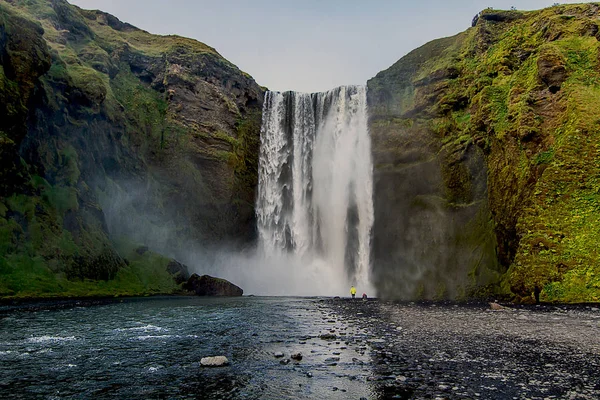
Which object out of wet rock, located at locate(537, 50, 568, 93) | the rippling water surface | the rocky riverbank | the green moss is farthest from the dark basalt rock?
wet rock, located at locate(537, 50, 568, 93)

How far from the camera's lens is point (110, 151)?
165ft

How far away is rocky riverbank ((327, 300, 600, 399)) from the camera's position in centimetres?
830

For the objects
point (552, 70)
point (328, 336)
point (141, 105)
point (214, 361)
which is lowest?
point (214, 361)

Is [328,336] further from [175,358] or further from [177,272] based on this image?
[177,272]

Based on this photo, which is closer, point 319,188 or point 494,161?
point 494,161

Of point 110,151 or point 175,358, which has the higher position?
point 110,151

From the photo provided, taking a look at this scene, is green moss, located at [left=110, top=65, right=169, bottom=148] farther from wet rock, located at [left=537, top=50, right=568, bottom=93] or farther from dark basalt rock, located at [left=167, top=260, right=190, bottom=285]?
wet rock, located at [left=537, top=50, right=568, bottom=93]

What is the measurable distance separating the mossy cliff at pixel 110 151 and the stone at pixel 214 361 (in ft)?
88.2

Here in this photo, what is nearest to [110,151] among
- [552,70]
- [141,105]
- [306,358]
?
[141,105]

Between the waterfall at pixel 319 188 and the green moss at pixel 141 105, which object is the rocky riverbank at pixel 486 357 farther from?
the green moss at pixel 141 105

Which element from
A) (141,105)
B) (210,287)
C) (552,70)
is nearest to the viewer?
(552,70)

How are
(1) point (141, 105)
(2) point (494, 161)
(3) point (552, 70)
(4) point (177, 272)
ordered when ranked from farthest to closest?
(1) point (141, 105)
(4) point (177, 272)
(2) point (494, 161)
(3) point (552, 70)

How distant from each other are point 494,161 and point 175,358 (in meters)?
35.4

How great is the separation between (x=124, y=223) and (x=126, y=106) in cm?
1808
